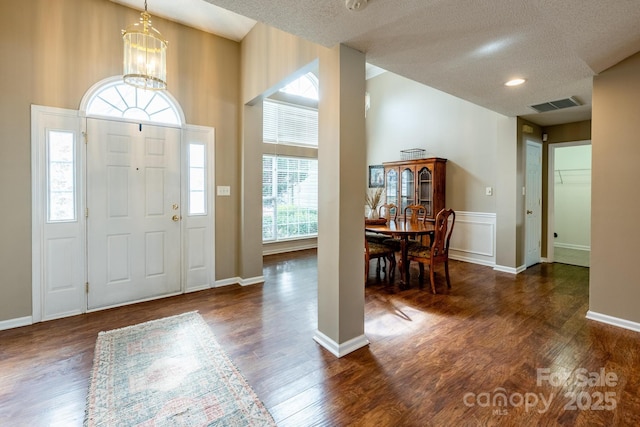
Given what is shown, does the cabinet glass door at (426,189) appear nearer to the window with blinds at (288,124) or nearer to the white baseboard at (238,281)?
the window with blinds at (288,124)

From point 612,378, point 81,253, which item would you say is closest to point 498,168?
point 612,378

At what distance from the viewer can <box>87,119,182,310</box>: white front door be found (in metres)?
3.02

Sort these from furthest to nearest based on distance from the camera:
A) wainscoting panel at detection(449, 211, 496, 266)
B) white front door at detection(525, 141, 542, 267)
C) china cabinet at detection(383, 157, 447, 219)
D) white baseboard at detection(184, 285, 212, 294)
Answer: china cabinet at detection(383, 157, 447, 219) → wainscoting panel at detection(449, 211, 496, 266) → white front door at detection(525, 141, 542, 267) → white baseboard at detection(184, 285, 212, 294)

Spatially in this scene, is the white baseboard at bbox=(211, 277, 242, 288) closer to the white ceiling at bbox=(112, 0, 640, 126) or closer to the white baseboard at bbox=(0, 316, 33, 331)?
the white baseboard at bbox=(0, 316, 33, 331)

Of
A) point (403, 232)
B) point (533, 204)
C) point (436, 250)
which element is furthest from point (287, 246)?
point (533, 204)

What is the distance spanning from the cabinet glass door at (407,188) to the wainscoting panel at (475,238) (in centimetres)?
88

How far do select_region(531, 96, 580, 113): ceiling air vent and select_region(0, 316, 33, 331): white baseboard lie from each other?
6.10m

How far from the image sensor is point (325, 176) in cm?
231

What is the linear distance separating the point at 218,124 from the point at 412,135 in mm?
3910

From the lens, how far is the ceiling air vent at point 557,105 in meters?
3.50

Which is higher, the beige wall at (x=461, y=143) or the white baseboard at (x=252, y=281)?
the beige wall at (x=461, y=143)

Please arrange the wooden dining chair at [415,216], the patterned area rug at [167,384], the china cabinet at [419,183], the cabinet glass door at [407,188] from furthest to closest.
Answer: the cabinet glass door at [407,188], the china cabinet at [419,183], the wooden dining chair at [415,216], the patterned area rug at [167,384]

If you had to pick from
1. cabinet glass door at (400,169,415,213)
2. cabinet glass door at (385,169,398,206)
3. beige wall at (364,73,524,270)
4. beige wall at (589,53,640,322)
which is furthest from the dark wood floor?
cabinet glass door at (385,169,398,206)

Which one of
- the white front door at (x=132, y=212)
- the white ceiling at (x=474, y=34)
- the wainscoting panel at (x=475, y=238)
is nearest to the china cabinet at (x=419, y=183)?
the wainscoting panel at (x=475, y=238)
